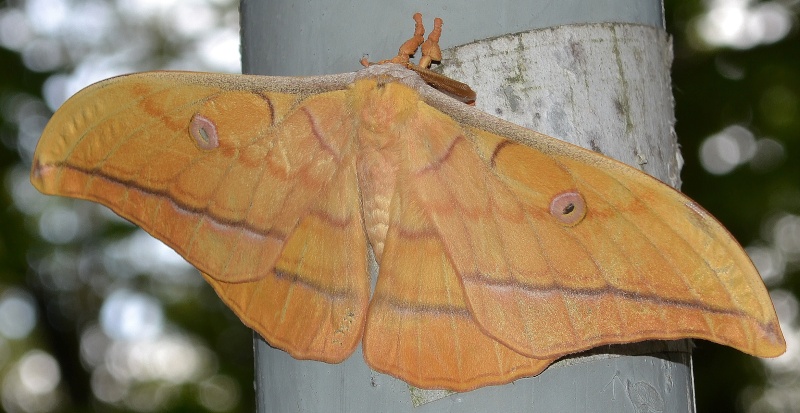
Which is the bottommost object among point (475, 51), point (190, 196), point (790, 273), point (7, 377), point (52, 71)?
point (7, 377)

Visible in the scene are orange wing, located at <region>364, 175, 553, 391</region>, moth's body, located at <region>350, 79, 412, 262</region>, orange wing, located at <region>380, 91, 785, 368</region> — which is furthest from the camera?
moth's body, located at <region>350, 79, 412, 262</region>

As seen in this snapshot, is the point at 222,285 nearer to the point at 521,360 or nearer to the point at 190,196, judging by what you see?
the point at 190,196

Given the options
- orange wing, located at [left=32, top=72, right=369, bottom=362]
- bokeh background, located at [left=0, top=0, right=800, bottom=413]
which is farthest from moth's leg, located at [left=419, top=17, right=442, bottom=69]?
bokeh background, located at [left=0, top=0, right=800, bottom=413]

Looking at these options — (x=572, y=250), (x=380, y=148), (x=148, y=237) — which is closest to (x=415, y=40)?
(x=380, y=148)

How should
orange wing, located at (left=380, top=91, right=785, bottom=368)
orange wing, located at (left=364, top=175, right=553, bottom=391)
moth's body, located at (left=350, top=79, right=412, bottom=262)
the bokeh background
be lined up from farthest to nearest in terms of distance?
the bokeh background
moth's body, located at (left=350, top=79, right=412, bottom=262)
orange wing, located at (left=364, top=175, right=553, bottom=391)
orange wing, located at (left=380, top=91, right=785, bottom=368)

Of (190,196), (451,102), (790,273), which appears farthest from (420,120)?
(790,273)

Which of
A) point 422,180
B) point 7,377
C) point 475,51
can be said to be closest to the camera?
point 475,51

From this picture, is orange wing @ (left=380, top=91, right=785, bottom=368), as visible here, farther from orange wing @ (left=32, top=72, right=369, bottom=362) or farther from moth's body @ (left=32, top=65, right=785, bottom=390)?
orange wing @ (left=32, top=72, right=369, bottom=362)
